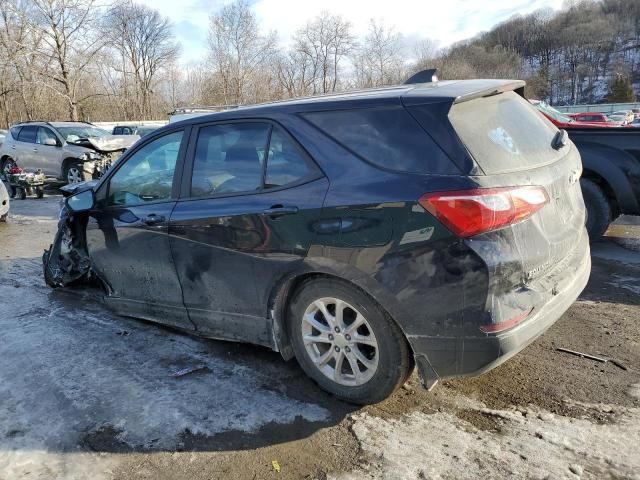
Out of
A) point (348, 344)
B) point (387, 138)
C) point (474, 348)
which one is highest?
point (387, 138)

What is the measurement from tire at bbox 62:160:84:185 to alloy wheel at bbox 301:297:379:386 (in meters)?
10.9

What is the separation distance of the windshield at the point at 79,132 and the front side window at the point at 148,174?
9.72 metres

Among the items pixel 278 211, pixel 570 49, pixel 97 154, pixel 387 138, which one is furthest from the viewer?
pixel 570 49

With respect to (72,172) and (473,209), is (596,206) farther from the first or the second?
(72,172)

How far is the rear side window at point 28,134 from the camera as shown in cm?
1366

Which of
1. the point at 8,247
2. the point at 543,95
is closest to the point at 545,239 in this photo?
the point at 8,247

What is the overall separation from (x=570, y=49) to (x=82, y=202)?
141 meters

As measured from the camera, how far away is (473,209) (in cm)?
245

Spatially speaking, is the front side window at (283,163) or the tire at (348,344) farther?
the front side window at (283,163)

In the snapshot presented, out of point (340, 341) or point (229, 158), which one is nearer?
point (340, 341)

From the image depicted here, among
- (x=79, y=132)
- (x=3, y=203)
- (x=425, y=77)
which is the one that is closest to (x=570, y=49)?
(x=79, y=132)

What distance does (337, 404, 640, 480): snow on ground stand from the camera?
246 centimetres

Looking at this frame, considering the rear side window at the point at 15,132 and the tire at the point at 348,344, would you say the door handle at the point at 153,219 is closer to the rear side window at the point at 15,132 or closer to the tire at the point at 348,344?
the tire at the point at 348,344

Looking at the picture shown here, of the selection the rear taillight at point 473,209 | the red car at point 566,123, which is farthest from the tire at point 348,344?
the red car at point 566,123
